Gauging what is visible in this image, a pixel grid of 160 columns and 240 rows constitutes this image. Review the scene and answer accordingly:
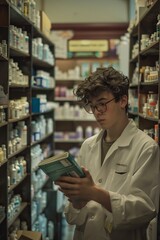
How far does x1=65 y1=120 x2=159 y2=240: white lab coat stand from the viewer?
1783 mm

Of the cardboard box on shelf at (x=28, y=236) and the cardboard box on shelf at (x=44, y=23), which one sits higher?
the cardboard box on shelf at (x=44, y=23)

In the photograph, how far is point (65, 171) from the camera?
1.69m

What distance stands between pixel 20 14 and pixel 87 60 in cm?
398

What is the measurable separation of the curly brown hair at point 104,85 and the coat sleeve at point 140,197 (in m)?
0.38

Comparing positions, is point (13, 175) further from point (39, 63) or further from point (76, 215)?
point (39, 63)

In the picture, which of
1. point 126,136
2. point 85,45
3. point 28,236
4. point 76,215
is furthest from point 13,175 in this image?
point 85,45

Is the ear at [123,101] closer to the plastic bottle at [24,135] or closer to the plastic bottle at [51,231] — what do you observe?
the plastic bottle at [24,135]

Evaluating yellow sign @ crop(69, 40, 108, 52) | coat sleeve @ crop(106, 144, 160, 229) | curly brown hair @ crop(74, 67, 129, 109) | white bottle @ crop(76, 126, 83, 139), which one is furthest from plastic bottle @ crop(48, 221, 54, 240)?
yellow sign @ crop(69, 40, 108, 52)

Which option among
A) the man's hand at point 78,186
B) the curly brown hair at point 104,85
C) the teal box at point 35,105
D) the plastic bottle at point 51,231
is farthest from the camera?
the plastic bottle at point 51,231

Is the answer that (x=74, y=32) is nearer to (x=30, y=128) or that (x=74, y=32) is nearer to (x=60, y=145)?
(x=60, y=145)

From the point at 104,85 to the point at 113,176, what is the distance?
52 centimetres

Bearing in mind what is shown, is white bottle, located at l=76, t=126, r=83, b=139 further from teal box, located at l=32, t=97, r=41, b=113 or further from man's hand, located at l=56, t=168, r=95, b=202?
man's hand, located at l=56, t=168, r=95, b=202

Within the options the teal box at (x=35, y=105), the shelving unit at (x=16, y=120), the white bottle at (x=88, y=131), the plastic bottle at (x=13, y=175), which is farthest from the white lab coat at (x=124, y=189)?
the white bottle at (x=88, y=131)

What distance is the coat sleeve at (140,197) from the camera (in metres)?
1.77
